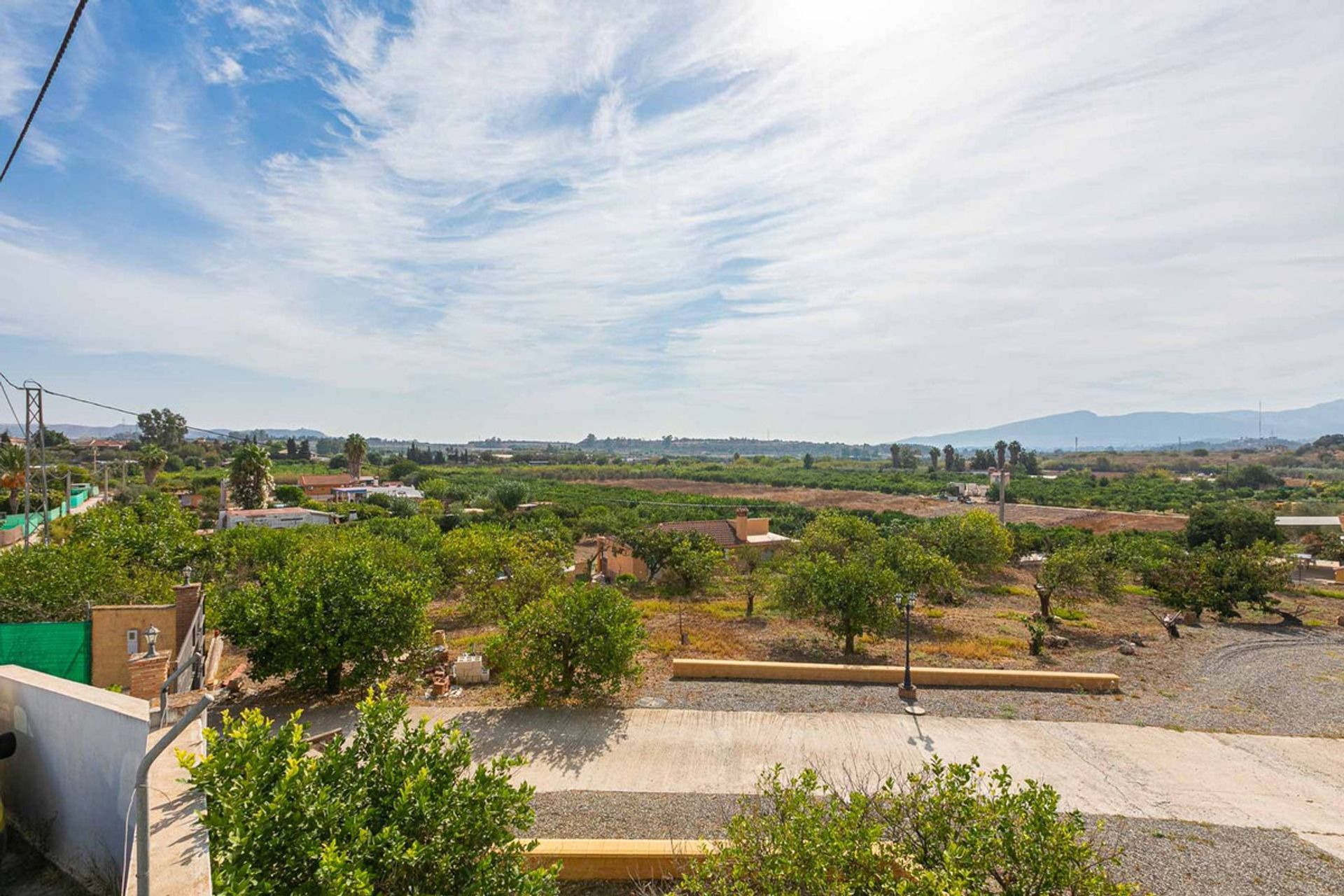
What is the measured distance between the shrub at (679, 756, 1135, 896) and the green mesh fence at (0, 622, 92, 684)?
11070 mm

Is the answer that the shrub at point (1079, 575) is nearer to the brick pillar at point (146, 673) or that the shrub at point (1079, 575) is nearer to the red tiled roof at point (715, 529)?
the red tiled roof at point (715, 529)

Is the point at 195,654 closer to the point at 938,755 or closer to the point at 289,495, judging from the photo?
the point at 938,755

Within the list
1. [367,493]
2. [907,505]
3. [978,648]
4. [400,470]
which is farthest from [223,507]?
[907,505]

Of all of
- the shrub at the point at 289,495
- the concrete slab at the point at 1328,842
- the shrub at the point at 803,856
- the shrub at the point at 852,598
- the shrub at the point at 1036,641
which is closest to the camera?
the shrub at the point at 803,856

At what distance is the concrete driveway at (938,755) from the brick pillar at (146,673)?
13.7 feet

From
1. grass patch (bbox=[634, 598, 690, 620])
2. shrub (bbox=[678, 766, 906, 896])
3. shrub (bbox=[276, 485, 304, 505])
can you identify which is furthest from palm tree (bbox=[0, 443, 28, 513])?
shrub (bbox=[678, 766, 906, 896])

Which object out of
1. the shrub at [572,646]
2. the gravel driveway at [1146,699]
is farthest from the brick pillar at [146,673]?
the gravel driveway at [1146,699]

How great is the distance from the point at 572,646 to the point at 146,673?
6.37 meters

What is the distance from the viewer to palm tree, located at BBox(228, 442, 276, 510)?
4664 centimetres

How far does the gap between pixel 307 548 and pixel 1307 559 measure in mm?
40204

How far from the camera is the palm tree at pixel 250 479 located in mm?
46644

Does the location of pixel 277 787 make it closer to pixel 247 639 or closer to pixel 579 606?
pixel 579 606

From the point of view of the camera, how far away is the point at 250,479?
46844 mm

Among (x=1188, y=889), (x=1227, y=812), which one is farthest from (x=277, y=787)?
(x=1227, y=812)
